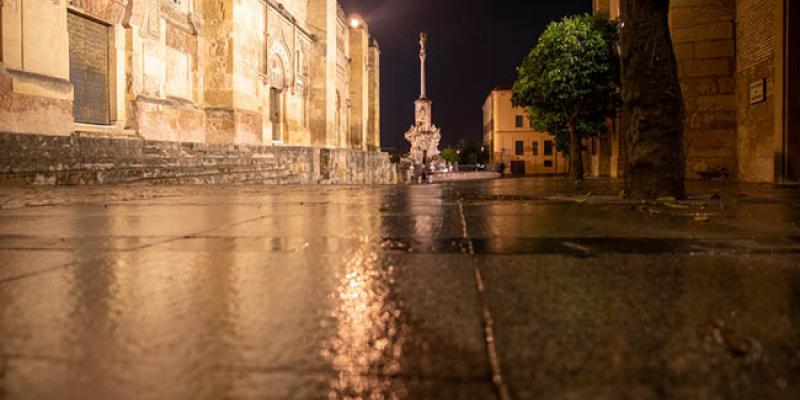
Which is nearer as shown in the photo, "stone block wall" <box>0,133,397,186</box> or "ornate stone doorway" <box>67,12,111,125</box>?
"stone block wall" <box>0,133,397,186</box>

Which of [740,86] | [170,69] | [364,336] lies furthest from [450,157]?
[364,336]

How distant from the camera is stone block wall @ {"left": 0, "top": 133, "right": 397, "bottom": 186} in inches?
295

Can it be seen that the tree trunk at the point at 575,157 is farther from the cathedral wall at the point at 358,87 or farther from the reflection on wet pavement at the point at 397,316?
the reflection on wet pavement at the point at 397,316

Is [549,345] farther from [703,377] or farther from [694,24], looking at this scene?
[694,24]

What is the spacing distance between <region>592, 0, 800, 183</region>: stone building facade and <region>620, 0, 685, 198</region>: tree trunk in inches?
280

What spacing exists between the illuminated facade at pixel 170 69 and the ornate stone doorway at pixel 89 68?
2 cm

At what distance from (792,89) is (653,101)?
7349 millimetres

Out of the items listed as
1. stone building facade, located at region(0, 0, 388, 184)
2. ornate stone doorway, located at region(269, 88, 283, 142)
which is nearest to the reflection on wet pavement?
stone building facade, located at region(0, 0, 388, 184)

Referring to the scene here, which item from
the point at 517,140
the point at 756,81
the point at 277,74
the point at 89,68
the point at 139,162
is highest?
the point at 517,140

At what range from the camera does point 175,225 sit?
375 centimetres

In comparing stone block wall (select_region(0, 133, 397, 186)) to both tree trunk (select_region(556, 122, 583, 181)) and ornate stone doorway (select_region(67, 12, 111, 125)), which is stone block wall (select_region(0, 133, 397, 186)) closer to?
ornate stone doorway (select_region(67, 12, 111, 125))

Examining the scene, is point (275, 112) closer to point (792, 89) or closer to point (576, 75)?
point (576, 75)

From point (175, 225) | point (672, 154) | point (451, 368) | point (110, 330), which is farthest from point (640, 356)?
point (672, 154)

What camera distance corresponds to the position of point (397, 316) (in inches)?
57.4
